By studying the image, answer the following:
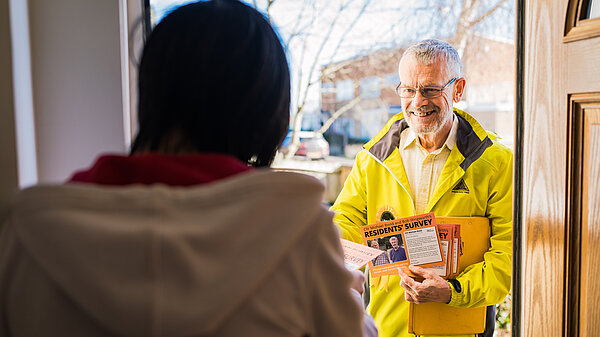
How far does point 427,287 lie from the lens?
5.12 feet

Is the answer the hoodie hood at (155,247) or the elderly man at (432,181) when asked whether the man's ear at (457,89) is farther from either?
the hoodie hood at (155,247)

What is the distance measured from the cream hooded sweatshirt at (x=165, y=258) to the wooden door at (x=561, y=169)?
90cm

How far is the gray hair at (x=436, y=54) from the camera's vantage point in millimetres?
1730

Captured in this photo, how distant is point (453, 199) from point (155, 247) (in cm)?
132

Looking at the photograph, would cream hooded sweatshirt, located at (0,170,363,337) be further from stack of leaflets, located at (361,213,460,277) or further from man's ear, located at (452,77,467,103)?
man's ear, located at (452,77,467,103)

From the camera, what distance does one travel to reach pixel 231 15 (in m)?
0.75

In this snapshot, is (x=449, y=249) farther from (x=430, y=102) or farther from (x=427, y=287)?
(x=430, y=102)

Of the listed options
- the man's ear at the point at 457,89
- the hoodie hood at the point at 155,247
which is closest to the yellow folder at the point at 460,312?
the man's ear at the point at 457,89

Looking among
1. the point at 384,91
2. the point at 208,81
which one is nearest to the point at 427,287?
the point at 208,81

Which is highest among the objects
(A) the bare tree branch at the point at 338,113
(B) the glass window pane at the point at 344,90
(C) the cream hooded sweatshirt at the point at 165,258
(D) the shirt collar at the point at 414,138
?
(B) the glass window pane at the point at 344,90

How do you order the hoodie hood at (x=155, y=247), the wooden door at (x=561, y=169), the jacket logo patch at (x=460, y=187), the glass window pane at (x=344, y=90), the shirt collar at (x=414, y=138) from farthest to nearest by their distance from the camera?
the glass window pane at (x=344, y=90), the shirt collar at (x=414, y=138), the jacket logo patch at (x=460, y=187), the wooden door at (x=561, y=169), the hoodie hood at (x=155, y=247)

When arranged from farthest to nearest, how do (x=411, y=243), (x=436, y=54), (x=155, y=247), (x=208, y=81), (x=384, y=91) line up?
(x=384, y=91), (x=436, y=54), (x=411, y=243), (x=208, y=81), (x=155, y=247)

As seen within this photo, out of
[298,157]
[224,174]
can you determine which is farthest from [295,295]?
[298,157]

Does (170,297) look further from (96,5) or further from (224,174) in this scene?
(96,5)
